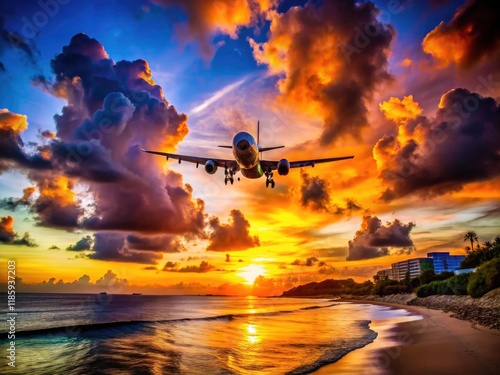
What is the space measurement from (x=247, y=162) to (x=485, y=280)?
156ft

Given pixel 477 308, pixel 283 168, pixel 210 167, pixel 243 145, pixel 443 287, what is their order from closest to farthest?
1. pixel 243 145
2. pixel 283 168
3. pixel 210 167
4. pixel 477 308
5. pixel 443 287

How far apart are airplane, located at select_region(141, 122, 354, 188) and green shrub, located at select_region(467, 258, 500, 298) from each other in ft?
122

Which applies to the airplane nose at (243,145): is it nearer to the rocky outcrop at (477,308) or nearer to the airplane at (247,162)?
the airplane at (247,162)

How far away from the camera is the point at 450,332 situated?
28016mm

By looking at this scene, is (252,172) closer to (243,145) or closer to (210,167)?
(210,167)

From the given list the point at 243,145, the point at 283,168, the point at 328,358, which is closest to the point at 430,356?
the point at 328,358

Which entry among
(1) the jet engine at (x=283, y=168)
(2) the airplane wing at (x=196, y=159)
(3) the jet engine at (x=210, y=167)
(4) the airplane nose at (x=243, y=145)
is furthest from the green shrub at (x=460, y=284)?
(4) the airplane nose at (x=243, y=145)

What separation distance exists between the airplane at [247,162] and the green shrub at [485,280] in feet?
122

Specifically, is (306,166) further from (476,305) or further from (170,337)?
(476,305)

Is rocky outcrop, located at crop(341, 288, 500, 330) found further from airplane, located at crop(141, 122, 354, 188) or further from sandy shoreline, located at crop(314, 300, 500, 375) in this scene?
airplane, located at crop(141, 122, 354, 188)

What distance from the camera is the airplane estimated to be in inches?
895

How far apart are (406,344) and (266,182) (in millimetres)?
17426

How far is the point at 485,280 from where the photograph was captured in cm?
5097

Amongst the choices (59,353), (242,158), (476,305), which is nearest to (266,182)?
(242,158)
